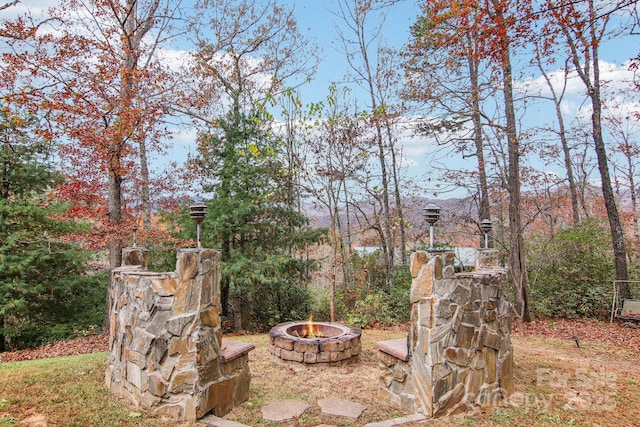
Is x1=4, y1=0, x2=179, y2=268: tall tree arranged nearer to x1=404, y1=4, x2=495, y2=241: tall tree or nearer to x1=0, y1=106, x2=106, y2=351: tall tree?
x1=0, y1=106, x2=106, y2=351: tall tree

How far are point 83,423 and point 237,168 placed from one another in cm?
586

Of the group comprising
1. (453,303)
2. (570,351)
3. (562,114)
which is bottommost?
(570,351)

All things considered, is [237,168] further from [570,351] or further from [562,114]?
[562,114]

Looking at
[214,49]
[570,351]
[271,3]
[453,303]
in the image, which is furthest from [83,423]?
[271,3]

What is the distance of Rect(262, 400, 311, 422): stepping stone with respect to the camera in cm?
359

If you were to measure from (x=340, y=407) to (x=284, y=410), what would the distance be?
57 cm

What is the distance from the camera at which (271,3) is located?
11219 millimetres

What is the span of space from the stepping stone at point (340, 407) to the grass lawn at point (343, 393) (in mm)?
71

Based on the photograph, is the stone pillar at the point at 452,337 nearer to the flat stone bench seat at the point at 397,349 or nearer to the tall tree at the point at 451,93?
the flat stone bench seat at the point at 397,349

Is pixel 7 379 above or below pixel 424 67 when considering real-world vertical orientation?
below

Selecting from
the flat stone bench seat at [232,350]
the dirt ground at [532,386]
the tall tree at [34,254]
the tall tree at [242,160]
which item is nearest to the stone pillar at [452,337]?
the dirt ground at [532,386]

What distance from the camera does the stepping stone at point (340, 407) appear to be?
3.71 meters

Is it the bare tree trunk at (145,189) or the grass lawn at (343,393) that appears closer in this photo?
the grass lawn at (343,393)

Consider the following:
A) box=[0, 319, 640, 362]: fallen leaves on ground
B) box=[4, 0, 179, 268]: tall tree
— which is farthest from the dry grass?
box=[4, 0, 179, 268]: tall tree
